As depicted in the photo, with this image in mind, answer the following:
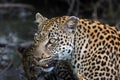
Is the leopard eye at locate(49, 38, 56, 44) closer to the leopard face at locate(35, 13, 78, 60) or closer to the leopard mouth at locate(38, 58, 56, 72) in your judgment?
the leopard face at locate(35, 13, 78, 60)

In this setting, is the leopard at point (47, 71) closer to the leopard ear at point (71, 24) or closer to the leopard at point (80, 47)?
the leopard at point (80, 47)

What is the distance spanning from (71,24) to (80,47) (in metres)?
0.41

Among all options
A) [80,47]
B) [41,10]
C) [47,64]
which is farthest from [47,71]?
[41,10]

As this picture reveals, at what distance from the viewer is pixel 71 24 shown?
891 centimetres

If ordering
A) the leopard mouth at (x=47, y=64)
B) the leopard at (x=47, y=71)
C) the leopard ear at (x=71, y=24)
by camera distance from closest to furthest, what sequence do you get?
the leopard mouth at (x=47, y=64) < the leopard ear at (x=71, y=24) < the leopard at (x=47, y=71)

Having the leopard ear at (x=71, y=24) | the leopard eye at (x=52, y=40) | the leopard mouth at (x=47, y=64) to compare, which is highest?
the leopard ear at (x=71, y=24)

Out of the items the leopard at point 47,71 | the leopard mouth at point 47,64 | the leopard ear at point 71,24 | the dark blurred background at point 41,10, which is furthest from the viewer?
the dark blurred background at point 41,10

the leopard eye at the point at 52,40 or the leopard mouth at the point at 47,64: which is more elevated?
the leopard eye at the point at 52,40

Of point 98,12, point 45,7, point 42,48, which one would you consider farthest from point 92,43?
point 45,7

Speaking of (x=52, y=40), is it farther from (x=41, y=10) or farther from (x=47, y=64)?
(x=41, y=10)

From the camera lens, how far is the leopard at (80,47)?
8.83 meters

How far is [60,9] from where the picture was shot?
22547 mm

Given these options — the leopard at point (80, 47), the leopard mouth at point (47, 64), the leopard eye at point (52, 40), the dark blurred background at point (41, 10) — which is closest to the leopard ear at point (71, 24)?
the leopard at point (80, 47)

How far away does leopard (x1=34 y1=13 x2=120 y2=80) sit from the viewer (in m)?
8.83
